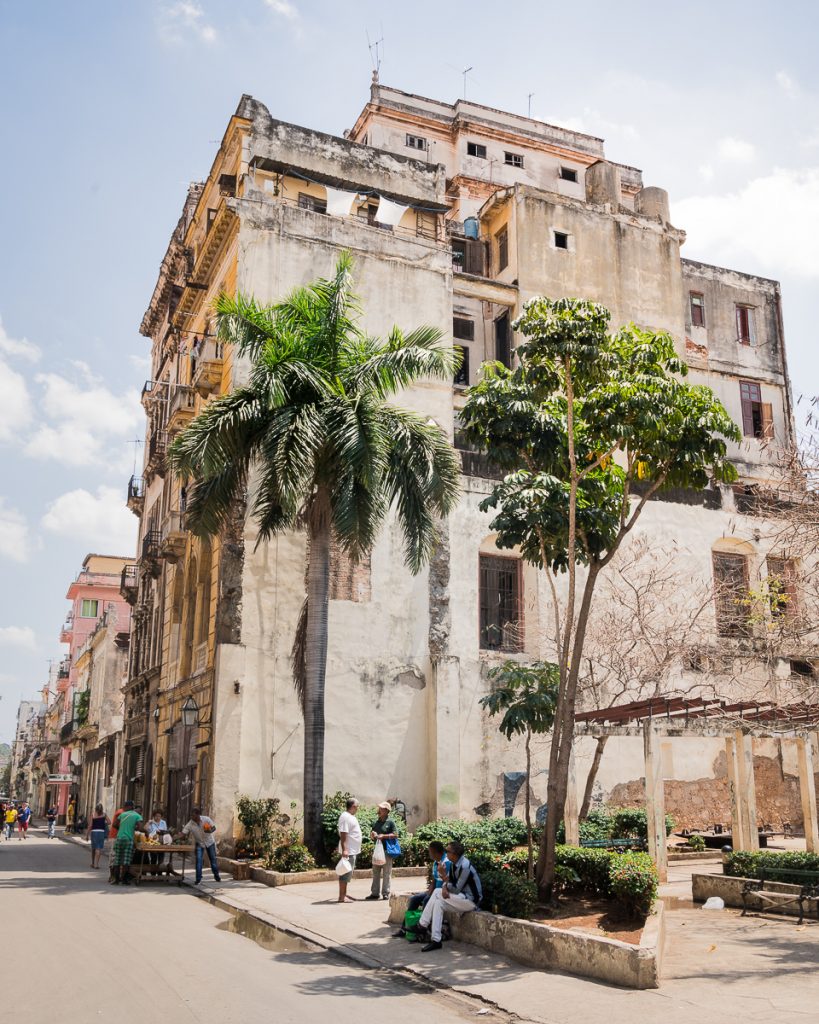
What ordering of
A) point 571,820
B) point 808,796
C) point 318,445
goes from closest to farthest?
1. point 808,796
2. point 571,820
3. point 318,445

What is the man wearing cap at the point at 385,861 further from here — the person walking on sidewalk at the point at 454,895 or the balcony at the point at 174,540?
the balcony at the point at 174,540

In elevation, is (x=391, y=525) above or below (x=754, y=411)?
below

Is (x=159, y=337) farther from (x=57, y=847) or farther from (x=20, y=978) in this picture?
(x=20, y=978)

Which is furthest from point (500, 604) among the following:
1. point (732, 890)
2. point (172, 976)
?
point (172, 976)

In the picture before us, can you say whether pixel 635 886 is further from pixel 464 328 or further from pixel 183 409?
pixel 464 328

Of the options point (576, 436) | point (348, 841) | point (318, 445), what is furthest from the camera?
point (318, 445)

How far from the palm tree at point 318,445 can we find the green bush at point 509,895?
8066mm

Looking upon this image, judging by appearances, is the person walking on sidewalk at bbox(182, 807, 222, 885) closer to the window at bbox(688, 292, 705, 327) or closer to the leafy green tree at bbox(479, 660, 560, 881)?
the leafy green tree at bbox(479, 660, 560, 881)

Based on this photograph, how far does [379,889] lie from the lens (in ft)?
51.0

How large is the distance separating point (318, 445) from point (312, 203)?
415 inches

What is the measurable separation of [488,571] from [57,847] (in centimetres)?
1875

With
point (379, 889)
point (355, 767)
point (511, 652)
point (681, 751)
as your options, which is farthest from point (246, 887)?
point (681, 751)

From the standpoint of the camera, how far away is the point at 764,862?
14391 millimetres

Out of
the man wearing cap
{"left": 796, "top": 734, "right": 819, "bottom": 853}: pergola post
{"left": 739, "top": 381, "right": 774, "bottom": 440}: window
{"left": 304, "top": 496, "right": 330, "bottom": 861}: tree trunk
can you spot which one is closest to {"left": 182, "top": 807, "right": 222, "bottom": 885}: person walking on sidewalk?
{"left": 304, "top": 496, "right": 330, "bottom": 861}: tree trunk
